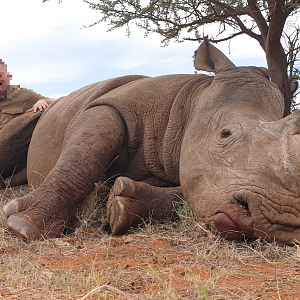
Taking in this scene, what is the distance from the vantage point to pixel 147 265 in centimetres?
264

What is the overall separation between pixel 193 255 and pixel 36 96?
4979 millimetres

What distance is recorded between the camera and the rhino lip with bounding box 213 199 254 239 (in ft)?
9.41

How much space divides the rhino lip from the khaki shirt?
4.85 metres

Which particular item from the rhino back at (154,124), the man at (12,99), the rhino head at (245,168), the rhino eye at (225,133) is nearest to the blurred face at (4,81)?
the man at (12,99)

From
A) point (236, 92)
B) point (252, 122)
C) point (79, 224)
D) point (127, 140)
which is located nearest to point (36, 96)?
point (127, 140)

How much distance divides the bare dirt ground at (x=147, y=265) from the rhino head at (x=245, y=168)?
181 millimetres

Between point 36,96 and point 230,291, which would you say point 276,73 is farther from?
point 230,291

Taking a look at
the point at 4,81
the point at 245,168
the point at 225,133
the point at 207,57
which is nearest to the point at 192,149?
→ the point at 225,133

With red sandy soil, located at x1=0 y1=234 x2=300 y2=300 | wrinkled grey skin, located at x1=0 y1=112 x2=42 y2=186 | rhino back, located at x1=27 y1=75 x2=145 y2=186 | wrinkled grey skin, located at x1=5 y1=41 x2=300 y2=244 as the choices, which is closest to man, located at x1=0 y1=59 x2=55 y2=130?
wrinkled grey skin, located at x1=0 y1=112 x2=42 y2=186

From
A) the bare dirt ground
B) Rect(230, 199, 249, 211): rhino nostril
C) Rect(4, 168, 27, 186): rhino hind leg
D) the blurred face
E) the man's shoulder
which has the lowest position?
Rect(4, 168, 27, 186): rhino hind leg

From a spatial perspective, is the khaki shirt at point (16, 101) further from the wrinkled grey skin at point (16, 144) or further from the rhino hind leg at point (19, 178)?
the rhino hind leg at point (19, 178)

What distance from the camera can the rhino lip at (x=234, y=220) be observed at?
287 centimetres

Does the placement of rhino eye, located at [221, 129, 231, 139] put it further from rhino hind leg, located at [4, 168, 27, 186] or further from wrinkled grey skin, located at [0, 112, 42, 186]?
rhino hind leg, located at [4, 168, 27, 186]

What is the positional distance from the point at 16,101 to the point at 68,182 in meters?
3.71
